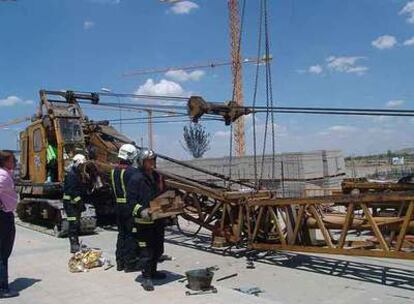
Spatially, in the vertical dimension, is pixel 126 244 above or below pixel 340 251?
above

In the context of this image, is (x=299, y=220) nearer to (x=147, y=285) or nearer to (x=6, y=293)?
(x=147, y=285)

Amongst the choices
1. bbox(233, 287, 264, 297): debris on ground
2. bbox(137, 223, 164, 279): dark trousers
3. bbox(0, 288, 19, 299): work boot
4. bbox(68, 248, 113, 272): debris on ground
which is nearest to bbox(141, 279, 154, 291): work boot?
bbox(137, 223, 164, 279): dark trousers

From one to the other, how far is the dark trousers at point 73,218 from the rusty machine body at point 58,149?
2.62 metres

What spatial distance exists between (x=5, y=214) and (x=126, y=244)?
6.40 ft

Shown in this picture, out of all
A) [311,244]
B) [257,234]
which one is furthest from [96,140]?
[311,244]

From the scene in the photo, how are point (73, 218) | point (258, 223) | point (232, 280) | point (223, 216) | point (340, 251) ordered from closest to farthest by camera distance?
point (340, 251) → point (232, 280) → point (258, 223) → point (223, 216) → point (73, 218)

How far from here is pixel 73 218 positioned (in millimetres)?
11438

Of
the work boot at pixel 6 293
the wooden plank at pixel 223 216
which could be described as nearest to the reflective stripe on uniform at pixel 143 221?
the work boot at pixel 6 293

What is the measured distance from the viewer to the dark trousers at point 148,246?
7305 millimetres

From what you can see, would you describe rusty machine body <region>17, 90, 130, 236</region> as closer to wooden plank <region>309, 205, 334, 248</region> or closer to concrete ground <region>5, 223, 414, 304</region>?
concrete ground <region>5, 223, 414, 304</region>

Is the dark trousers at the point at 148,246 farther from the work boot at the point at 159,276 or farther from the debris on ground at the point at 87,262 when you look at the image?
the debris on ground at the point at 87,262

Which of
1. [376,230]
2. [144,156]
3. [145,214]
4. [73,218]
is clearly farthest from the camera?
[73,218]

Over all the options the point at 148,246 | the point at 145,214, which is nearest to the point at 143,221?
the point at 145,214

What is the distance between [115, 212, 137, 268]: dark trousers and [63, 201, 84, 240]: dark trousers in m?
2.93
